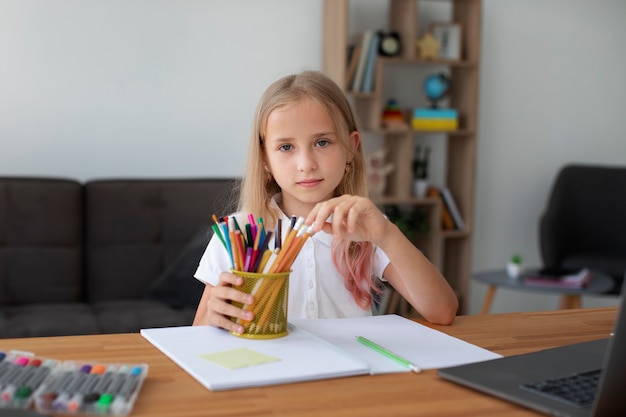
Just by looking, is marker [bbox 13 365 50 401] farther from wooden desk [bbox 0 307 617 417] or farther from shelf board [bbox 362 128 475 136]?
shelf board [bbox 362 128 475 136]

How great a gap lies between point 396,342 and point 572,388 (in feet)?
0.98

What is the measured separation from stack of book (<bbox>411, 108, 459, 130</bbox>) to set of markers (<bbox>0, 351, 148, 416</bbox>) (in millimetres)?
3335

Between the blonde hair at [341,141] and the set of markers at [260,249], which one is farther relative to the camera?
the blonde hair at [341,141]

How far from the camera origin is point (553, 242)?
4355mm

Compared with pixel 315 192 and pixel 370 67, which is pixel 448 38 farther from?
pixel 315 192

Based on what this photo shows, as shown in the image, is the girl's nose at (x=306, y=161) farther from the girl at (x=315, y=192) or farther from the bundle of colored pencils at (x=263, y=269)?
the bundle of colored pencils at (x=263, y=269)

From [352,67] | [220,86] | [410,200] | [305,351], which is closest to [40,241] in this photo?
[220,86]

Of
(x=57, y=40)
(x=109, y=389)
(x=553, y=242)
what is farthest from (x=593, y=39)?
(x=109, y=389)

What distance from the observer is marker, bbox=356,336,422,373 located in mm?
1092

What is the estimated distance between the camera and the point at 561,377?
104 cm

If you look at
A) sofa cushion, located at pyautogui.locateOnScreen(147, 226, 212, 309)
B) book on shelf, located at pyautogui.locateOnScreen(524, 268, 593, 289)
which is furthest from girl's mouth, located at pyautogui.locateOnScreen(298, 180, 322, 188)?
book on shelf, located at pyautogui.locateOnScreen(524, 268, 593, 289)

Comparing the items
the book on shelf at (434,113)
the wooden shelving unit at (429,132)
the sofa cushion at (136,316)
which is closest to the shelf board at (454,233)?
the wooden shelving unit at (429,132)

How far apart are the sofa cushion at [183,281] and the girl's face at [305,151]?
1.57m

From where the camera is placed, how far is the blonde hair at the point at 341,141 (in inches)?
65.4
